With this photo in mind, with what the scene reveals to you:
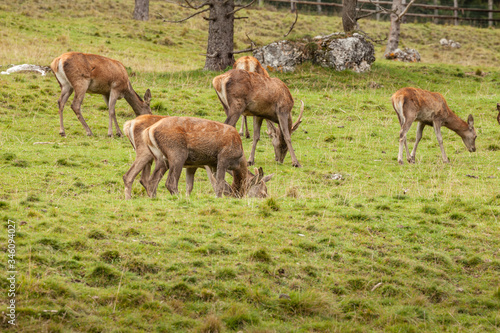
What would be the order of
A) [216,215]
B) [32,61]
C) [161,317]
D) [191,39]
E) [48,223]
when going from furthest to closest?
1. [191,39]
2. [32,61]
3. [216,215]
4. [48,223]
5. [161,317]

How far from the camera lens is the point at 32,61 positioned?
19.9 meters

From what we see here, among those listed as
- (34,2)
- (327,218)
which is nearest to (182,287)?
(327,218)

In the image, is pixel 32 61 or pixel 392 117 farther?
pixel 32 61

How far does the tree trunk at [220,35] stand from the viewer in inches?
823

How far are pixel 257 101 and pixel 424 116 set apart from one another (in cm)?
435

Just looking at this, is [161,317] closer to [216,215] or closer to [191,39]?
[216,215]

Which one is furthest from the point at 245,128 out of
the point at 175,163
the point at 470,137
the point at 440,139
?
the point at 175,163

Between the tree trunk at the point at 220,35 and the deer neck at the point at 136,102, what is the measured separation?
5779 mm

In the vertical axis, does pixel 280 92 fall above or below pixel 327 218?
above

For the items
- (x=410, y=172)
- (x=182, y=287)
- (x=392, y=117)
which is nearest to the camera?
(x=182, y=287)

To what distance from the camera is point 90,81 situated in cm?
1469

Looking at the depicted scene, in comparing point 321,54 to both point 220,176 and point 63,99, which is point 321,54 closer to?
point 63,99

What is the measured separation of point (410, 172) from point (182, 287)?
768 cm

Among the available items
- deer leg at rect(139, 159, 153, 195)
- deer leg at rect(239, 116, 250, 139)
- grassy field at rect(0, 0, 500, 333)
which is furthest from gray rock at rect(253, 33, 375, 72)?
deer leg at rect(139, 159, 153, 195)
